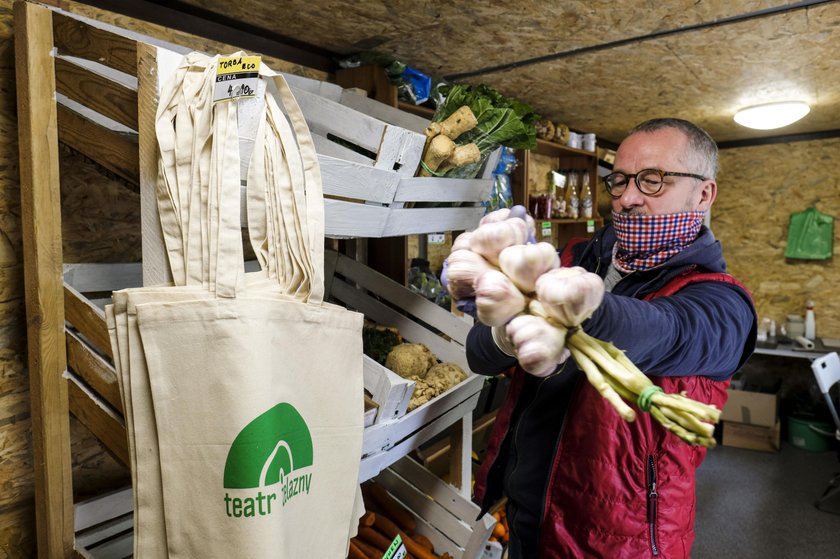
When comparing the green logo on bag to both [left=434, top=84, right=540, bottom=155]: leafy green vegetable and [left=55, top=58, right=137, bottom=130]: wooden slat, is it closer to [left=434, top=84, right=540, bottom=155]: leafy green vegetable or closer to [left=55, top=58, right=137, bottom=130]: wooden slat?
[left=55, top=58, right=137, bottom=130]: wooden slat

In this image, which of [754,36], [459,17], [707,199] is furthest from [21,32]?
[754,36]

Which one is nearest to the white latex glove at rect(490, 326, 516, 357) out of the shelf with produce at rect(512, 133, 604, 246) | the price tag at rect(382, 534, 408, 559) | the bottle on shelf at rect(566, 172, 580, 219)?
the price tag at rect(382, 534, 408, 559)

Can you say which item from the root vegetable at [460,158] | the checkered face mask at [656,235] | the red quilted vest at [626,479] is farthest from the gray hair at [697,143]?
the root vegetable at [460,158]

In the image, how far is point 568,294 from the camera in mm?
532

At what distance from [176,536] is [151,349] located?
0.28 metres

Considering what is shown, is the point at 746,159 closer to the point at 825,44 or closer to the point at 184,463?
the point at 825,44

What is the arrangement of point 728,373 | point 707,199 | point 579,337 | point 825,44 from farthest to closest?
point 825,44
point 707,199
point 728,373
point 579,337

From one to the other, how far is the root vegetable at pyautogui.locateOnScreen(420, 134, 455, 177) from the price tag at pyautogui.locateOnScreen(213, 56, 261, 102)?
1.68 ft

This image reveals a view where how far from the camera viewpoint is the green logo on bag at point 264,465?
0.77 m

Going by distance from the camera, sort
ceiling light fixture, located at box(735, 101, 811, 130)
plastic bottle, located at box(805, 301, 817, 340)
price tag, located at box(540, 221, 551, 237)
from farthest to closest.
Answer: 1. plastic bottle, located at box(805, 301, 817, 340)
2. price tag, located at box(540, 221, 551, 237)
3. ceiling light fixture, located at box(735, 101, 811, 130)

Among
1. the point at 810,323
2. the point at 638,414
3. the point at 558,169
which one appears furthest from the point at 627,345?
the point at 810,323

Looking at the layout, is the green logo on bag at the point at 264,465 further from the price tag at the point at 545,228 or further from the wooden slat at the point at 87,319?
the price tag at the point at 545,228

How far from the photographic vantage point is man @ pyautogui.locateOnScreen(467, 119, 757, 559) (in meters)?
1.08

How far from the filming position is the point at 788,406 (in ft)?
14.8
